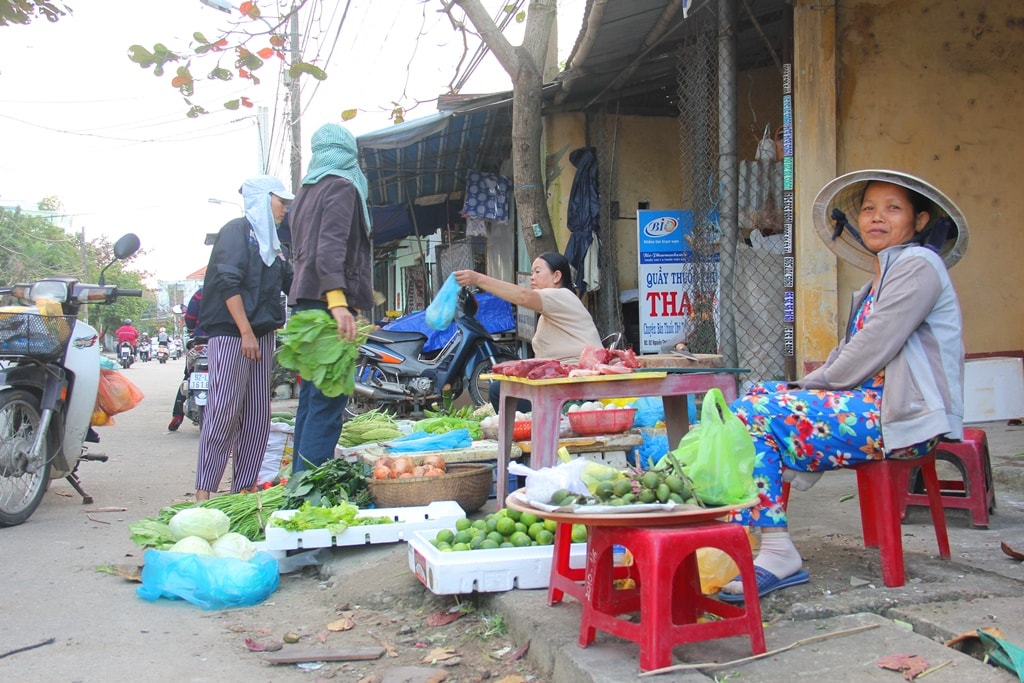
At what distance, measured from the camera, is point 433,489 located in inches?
179

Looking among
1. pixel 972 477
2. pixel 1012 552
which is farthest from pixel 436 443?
pixel 1012 552

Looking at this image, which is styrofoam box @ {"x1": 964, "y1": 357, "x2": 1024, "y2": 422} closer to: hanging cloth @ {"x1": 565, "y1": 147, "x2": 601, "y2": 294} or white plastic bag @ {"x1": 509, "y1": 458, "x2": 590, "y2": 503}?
hanging cloth @ {"x1": 565, "y1": 147, "x2": 601, "y2": 294}

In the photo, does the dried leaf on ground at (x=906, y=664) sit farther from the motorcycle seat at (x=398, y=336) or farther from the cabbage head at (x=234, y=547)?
the motorcycle seat at (x=398, y=336)

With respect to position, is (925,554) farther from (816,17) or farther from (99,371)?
(99,371)

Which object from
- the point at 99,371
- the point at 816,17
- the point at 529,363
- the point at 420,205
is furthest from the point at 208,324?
the point at 420,205

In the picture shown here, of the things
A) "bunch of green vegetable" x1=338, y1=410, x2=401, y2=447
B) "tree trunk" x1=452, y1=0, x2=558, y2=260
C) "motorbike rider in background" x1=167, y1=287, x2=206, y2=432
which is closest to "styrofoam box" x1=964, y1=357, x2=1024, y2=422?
"tree trunk" x1=452, y1=0, x2=558, y2=260

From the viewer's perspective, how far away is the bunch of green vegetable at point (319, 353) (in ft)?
15.3

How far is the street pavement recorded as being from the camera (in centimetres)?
241

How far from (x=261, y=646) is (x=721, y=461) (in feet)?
6.16

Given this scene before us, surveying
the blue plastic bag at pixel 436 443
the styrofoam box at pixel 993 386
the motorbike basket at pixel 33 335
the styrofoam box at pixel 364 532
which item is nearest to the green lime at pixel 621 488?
the styrofoam box at pixel 364 532

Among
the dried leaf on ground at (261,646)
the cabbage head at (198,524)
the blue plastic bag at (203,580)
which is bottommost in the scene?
the dried leaf on ground at (261,646)

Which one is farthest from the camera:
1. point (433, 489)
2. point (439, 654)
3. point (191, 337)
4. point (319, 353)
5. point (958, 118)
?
point (191, 337)

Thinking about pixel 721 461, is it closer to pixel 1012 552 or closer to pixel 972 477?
pixel 1012 552

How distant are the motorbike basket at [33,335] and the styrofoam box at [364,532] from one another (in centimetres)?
216
